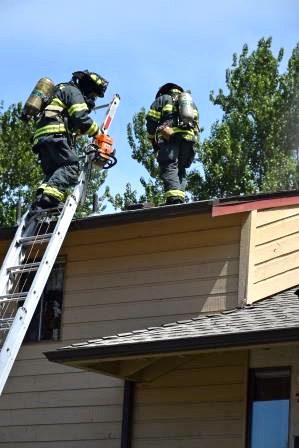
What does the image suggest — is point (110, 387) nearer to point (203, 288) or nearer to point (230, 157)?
point (203, 288)

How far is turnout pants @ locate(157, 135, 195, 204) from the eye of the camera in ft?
44.0

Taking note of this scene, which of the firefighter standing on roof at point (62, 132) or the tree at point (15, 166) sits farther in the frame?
the tree at point (15, 166)

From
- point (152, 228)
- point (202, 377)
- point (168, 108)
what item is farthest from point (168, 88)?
point (202, 377)

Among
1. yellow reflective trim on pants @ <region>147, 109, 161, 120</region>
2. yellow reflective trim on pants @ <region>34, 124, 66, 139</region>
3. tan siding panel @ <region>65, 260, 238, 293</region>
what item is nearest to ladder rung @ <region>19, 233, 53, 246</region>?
tan siding panel @ <region>65, 260, 238, 293</region>

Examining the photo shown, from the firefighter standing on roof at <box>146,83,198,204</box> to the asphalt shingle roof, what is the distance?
2190 mm

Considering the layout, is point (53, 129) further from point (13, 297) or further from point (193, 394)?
point (193, 394)

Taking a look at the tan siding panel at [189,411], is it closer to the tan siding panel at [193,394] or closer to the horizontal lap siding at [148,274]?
the tan siding panel at [193,394]

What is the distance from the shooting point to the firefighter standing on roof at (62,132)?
Answer: 12.8 m

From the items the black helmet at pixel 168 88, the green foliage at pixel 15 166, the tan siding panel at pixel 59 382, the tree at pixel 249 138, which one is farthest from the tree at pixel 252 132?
the tan siding panel at pixel 59 382

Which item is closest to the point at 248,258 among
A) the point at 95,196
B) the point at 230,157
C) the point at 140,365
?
the point at 140,365

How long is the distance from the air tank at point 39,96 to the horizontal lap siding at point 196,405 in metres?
3.57

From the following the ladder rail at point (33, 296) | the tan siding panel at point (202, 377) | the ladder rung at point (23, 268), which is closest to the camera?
the ladder rail at point (33, 296)

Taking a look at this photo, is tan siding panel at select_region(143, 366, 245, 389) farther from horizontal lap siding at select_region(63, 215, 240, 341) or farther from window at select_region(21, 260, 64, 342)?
window at select_region(21, 260, 64, 342)

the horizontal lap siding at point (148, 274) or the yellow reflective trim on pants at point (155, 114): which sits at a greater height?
the yellow reflective trim on pants at point (155, 114)
